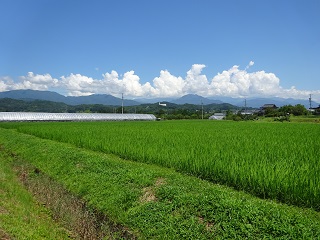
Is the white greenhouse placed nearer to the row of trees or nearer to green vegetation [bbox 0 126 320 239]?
the row of trees

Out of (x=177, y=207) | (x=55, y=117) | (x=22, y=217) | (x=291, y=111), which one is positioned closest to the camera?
(x=177, y=207)

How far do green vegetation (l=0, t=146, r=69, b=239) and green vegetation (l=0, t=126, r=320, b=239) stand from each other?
956 mm

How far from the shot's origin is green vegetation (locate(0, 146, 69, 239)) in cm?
585

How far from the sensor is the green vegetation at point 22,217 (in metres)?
5.85

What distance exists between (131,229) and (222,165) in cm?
258

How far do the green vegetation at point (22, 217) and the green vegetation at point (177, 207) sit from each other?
3.14 feet

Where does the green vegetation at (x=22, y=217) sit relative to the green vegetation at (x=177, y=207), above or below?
below

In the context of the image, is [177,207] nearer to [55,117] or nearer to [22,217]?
[22,217]

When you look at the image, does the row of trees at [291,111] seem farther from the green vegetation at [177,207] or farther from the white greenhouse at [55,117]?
the green vegetation at [177,207]

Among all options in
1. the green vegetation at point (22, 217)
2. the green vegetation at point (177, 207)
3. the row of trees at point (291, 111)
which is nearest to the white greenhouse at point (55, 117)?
the row of trees at point (291, 111)

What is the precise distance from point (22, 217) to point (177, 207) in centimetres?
376

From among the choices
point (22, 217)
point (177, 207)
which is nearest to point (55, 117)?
point (22, 217)

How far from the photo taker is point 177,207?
557 cm

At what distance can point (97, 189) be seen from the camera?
7.52m
